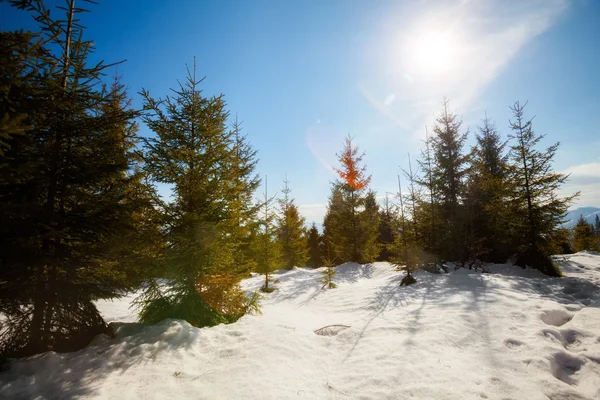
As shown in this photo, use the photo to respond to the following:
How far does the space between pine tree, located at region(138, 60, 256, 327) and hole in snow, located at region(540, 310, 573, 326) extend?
8255 millimetres

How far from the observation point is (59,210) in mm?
4816

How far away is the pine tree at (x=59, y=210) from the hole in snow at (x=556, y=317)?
32.6 ft

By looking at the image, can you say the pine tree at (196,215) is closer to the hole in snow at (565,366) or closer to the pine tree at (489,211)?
the hole in snow at (565,366)

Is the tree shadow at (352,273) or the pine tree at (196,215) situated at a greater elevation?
the pine tree at (196,215)

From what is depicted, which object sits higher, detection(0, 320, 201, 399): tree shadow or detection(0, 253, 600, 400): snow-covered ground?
detection(0, 320, 201, 399): tree shadow

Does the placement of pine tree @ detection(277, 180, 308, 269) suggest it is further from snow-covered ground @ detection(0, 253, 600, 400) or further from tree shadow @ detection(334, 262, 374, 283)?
snow-covered ground @ detection(0, 253, 600, 400)

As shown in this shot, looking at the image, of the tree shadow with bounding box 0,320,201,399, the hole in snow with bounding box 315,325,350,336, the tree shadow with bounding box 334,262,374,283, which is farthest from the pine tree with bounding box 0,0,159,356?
the tree shadow with bounding box 334,262,374,283

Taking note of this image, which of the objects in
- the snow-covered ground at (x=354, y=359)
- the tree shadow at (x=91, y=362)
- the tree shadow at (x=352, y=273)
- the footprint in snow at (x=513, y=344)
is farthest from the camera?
the tree shadow at (x=352, y=273)

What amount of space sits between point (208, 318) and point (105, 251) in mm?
3317

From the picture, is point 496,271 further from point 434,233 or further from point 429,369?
point 429,369

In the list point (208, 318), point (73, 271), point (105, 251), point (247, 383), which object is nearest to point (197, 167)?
point (105, 251)

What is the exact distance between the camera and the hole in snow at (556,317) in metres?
5.95

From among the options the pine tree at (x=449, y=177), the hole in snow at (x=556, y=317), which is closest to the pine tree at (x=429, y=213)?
the pine tree at (x=449, y=177)

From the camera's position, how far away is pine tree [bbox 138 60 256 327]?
6887mm
